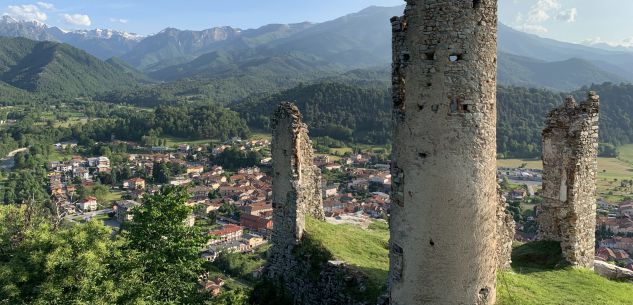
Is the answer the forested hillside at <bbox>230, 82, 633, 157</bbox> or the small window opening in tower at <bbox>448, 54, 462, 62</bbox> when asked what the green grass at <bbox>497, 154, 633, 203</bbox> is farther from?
the small window opening in tower at <bbox>448, 54, 462, 62</bbox>

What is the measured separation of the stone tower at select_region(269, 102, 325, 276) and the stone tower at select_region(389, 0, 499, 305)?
279 inches

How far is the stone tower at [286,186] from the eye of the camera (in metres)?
17.1

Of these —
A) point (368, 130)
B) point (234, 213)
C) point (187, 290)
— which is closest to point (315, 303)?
point (187, 290)

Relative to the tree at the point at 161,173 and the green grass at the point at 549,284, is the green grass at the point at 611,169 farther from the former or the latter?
the tree at the point at 161,173

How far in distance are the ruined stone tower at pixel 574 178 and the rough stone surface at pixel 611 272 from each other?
75 cm

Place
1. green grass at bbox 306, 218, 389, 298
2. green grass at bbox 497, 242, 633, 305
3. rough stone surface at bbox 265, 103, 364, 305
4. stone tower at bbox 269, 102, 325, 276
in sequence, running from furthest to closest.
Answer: stone tower at bbox 269, 102, 325, 276, rough stone surface at bbox 265, 103, 364, 305, green grass at bbox 306, 218, 389, 298, green grass at bbox 497, 242, 633, 305

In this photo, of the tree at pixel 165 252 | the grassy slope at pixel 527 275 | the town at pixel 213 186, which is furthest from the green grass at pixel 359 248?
the town at pixel 213 186

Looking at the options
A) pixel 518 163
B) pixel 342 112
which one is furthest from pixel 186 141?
pixel 518 163

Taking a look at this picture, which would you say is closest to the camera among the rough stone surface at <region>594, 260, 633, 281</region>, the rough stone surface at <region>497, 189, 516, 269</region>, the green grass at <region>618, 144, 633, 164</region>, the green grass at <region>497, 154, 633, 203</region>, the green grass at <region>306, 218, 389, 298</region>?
the rough stone surface at <region>497, 189, 516, 269</region>

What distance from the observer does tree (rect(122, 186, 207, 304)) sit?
16188 mm

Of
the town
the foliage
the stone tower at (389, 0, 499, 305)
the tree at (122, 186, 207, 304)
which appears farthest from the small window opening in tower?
the town

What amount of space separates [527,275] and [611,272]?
13.1 ft

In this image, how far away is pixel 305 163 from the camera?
1862 centimetres

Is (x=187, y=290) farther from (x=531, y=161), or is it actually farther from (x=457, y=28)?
(x=531, y=161)
